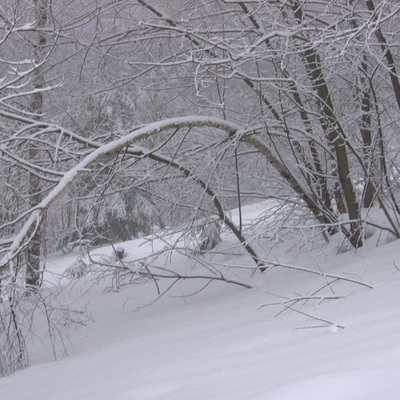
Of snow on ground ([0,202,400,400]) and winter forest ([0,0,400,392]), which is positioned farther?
winter forest ([0,0,400,392])

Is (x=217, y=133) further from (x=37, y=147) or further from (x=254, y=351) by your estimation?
(x=254, y=351)

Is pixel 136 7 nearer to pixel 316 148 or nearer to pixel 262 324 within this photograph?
pixel 316 148

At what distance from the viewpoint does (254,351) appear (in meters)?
2.83

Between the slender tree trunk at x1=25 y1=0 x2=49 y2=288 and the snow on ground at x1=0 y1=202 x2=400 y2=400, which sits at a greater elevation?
the slender tree trunk at x1=25 y1=0 x2=49 y2=288

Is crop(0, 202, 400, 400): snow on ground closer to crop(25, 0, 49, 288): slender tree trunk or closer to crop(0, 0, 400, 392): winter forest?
crop(0, 0, 400, 392): winter forest

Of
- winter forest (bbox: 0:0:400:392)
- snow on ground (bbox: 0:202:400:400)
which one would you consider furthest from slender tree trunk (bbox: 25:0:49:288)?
snow on ground (bbox: 0:202:400:400)

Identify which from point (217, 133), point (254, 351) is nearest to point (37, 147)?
point (217, 133)

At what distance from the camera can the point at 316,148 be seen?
7.65m

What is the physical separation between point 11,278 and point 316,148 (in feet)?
14.6

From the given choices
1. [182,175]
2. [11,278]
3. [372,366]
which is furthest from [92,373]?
[182,175]

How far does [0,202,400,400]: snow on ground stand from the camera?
193 centimetres

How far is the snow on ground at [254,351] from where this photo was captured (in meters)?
1.93

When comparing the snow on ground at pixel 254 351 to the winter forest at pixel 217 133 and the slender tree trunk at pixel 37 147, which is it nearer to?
the winter forest at pixel 217 133

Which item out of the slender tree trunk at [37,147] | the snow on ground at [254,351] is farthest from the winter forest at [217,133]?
the snow on ground at [254,351]
